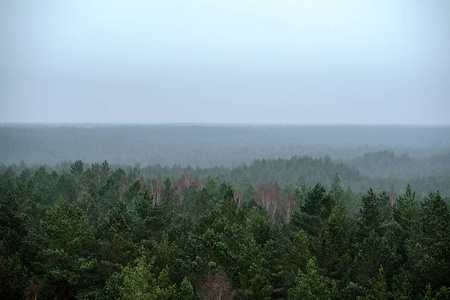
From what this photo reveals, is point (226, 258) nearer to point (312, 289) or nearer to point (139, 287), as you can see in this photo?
point (312, 289)

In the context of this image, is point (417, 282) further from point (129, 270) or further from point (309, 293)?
point (129, 270)

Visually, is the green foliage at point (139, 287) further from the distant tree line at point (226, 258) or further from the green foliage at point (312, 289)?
the green foliage at point (312, 289)

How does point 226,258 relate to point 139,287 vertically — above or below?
above

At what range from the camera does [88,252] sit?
94.7 ft

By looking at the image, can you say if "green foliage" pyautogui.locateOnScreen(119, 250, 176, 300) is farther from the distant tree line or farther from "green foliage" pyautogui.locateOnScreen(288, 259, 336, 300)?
"green foliage" pyautogui.locateOnScreen(288, 259, 336, 300)

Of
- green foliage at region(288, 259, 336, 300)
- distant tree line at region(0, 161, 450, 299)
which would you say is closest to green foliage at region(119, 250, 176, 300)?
distant tree line at region(0, 161, 450, 299)

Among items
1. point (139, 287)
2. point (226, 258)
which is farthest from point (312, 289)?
point (139, 287)

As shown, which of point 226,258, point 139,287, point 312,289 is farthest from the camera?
point 226,258

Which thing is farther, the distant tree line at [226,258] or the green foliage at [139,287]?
the distant tree line at [226,258]

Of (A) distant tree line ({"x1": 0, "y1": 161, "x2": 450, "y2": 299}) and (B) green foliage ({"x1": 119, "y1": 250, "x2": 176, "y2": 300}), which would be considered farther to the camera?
(A) distant tree line ({"x1": 0, "y1": 161, "x2": 450, "y2": 299})

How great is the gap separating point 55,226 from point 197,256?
9.87 metres

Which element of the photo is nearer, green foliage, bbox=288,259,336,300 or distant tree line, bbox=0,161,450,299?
green foliage, bbox=288,259,336,300

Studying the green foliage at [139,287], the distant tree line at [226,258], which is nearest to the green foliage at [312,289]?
the distant tree line at [226,258]

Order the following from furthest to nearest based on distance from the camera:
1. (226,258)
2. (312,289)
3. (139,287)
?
(226,258) → (312,289) → (139,287)
